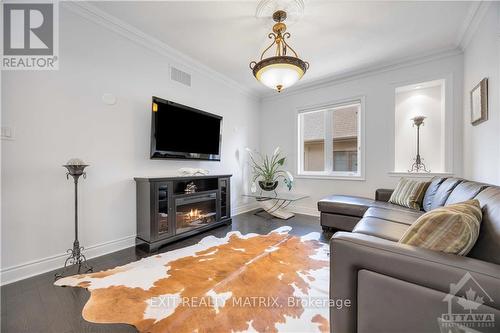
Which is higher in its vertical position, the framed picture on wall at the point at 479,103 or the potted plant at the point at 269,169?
the framed picture on wall at the point at 479,103

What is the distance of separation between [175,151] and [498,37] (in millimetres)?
3617

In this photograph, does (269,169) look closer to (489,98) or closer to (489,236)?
(489,98)

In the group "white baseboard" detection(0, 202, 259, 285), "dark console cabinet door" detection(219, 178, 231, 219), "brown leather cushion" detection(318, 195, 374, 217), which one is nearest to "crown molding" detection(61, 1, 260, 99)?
"dark console cabinet door" detection(219, 178, 231, 219)

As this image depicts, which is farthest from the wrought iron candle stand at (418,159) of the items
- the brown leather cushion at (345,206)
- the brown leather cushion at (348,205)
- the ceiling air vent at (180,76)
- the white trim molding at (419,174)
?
the ceiling air vent at (180,76)

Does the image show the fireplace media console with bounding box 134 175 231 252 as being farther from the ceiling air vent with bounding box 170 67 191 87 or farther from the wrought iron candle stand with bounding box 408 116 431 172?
the wrought iron candle stand with bounding box 408 116 431 172

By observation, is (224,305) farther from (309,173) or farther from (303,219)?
(309,173)

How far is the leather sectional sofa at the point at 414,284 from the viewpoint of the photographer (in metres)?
0.73

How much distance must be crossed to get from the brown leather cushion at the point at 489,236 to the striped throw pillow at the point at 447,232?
4 centimetres

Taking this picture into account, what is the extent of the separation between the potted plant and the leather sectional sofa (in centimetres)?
307

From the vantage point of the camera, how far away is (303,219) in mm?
3730

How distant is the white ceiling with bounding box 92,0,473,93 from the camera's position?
2.14 meters

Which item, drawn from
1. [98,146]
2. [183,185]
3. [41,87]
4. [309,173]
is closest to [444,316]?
[183,185]

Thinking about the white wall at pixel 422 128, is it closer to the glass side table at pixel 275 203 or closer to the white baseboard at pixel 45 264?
the glass side table at pixel 275 203

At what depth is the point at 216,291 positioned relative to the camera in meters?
1.57
